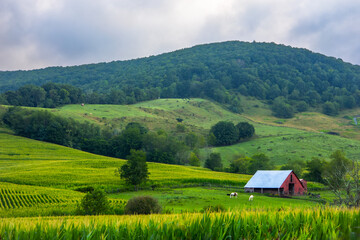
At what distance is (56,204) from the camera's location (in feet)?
142

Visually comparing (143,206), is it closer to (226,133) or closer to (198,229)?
(198,229)

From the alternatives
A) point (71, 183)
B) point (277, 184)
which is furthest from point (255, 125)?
point (71, 183)

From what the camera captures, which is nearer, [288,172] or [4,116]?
[288,172]

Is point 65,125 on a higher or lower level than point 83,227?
higher

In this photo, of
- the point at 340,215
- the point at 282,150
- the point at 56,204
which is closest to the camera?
the point at 340,215

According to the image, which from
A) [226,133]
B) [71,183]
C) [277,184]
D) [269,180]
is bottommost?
[71,183]

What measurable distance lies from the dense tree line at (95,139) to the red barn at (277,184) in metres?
49.9

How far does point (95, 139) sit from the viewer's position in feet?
402

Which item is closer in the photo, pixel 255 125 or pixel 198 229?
pixel 198 229

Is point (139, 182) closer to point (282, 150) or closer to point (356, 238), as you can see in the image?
point (356, 238)

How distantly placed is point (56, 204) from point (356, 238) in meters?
40.9

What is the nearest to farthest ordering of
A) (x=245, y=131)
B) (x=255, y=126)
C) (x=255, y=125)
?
(x=245, y=131)
(x=255, y=126)
(x=255, y=125)

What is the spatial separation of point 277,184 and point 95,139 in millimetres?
75826

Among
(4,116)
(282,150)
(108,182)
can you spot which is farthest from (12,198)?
(282,150)
